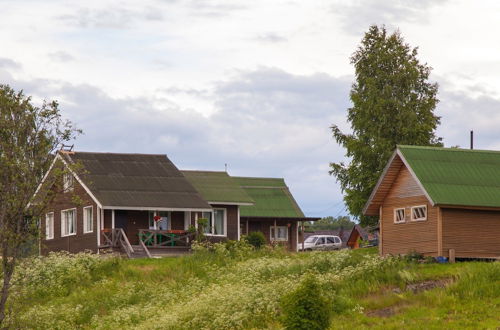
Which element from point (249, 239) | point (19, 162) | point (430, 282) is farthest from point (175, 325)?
point (249, 239)

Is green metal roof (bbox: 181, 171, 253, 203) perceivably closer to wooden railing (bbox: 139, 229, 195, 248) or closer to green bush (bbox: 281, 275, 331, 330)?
wooden railing (bbox: 139, 229, 195, 248)

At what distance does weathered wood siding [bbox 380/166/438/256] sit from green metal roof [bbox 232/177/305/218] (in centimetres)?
2185

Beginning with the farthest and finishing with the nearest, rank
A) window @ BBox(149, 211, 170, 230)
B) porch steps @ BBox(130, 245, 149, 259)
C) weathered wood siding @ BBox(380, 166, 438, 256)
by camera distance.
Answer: window @ BBox(149, 211, 170, 230)
porch steps @ BBox(130, 245, 149, 259)
weathered wood siding @ BBox(380, 166, 438, 256)

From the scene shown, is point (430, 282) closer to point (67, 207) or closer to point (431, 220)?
point (431, 220)

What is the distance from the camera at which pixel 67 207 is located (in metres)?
60.9

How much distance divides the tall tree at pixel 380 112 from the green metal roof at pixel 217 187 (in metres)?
6.96

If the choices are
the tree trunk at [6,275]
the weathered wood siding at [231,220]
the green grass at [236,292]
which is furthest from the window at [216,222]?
the tree trunk at [6,275]

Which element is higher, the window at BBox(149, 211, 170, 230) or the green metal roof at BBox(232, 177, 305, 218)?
the green metal roof at BBox(232, 177, 305, 218)

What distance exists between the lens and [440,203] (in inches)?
1738

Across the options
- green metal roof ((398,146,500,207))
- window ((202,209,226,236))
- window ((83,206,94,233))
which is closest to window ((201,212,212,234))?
window ((202,209,226,236))

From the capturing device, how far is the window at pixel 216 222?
206 feet

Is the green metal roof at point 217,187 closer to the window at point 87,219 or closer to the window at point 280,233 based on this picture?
the window at point 280,233

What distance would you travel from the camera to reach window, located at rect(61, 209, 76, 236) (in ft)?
198

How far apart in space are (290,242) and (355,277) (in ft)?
106
